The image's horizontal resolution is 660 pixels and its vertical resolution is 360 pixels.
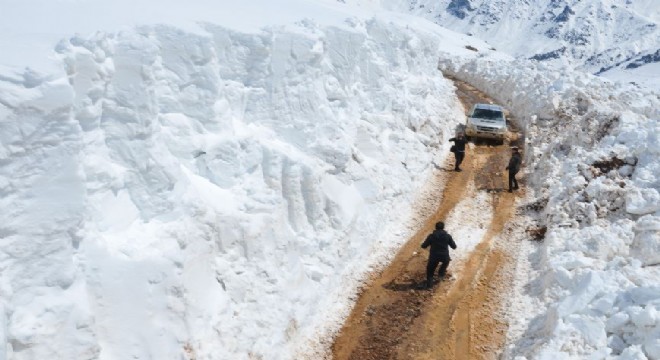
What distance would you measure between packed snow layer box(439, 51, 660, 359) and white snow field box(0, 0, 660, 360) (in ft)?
0.17

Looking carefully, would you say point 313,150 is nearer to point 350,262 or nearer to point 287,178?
point 287,178

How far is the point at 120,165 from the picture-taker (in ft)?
28.7

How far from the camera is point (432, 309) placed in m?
11.4

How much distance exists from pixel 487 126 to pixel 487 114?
136 centimetres

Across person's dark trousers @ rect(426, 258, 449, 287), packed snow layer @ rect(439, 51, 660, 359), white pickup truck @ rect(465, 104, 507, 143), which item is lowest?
white pickup truck @ rect(465, 104, 507, 143)

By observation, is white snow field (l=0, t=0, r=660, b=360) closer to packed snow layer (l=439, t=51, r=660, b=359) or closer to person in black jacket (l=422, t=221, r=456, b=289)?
packed snow layer (l=439, t=51, r=660, b=359)

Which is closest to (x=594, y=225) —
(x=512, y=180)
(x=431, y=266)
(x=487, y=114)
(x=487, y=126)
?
(x=512, y=180)

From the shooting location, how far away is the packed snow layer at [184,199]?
7.10 metres

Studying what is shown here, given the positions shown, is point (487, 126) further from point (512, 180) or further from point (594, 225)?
point (594, 225)

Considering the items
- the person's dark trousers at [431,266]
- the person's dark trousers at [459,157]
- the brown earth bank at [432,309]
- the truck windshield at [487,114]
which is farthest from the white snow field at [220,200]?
the truck windshield at [487,114]

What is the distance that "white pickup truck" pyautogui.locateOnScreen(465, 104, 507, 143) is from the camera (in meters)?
22.2

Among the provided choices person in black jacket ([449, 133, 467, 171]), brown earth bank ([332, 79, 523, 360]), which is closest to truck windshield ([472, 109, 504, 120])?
person in black jacket ([449, 133, 467, 171])

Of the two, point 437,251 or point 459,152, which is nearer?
point 437,251

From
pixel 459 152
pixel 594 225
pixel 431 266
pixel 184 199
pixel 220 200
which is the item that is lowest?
pixel 459 152
